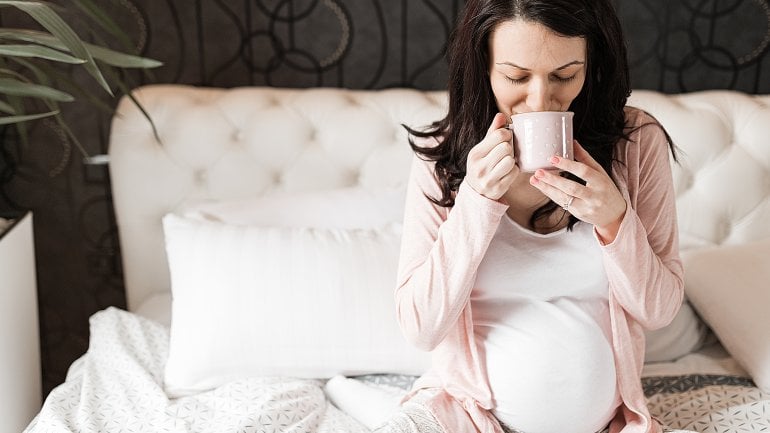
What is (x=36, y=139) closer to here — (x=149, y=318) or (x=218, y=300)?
(x=149, y=318)

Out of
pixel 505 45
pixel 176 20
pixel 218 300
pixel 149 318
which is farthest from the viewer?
pixel 176 20

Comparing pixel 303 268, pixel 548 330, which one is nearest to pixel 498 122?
pixel 548 330

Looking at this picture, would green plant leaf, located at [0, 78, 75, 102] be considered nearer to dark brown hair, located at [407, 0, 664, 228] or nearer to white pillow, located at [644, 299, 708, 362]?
dark brown hair, located at [407, 0, 664, 228]

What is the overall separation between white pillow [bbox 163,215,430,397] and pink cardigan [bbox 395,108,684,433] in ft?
0.84

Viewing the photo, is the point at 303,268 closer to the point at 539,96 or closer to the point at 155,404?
the point at 155,404

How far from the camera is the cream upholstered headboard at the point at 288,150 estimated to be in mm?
1808

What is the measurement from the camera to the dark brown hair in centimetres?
106

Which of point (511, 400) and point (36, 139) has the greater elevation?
point (36, 139)

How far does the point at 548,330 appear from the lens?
116 cm

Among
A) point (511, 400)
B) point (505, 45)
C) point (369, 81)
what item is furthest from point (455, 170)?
point (369, 81)

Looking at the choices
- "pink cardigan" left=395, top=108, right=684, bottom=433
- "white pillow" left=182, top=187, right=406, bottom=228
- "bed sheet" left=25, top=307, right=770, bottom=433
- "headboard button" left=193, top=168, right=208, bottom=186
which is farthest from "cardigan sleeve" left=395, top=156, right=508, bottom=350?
"headboard button" left=193, top=168, right=208, bottom=186

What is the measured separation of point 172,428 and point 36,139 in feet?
3.62

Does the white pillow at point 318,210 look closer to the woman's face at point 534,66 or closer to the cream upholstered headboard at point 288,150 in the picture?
the cream upholstered headboard at point 288,150

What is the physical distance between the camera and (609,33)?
109 centimetres
